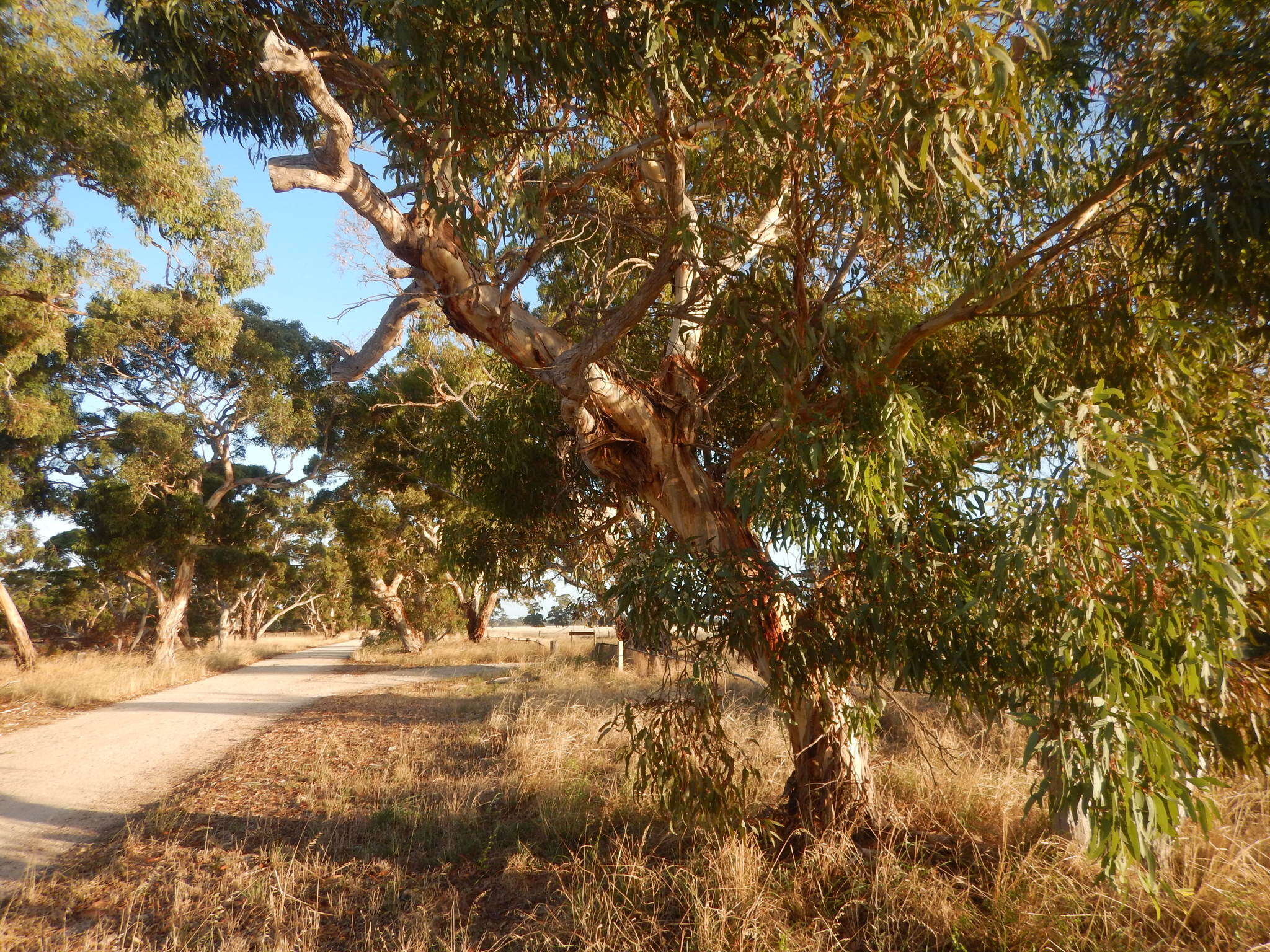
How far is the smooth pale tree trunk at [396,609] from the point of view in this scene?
2411 cm

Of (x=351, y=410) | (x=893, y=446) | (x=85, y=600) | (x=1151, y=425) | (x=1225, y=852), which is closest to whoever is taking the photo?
(x=1151, y=425)

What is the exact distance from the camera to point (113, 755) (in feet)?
28.6

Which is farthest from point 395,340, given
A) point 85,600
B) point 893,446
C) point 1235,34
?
point 85,600

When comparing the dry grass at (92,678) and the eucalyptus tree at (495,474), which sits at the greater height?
the eucalyptus tree at (495,474)

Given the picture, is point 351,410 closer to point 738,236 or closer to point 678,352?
point 678,352

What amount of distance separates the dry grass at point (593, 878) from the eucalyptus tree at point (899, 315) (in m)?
0.54

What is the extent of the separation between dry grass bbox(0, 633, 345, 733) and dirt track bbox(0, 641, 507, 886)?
48cm

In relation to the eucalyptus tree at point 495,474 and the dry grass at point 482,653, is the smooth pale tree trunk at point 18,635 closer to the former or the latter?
the dry grass at point 482,653

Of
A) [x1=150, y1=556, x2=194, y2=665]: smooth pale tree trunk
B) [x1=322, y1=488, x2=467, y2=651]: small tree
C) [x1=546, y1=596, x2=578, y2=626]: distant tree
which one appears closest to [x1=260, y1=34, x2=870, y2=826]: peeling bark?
[x1=546, y1=596, x2=578, y2=626]: distant tree

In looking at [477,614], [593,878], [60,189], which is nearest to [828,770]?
[593,878]

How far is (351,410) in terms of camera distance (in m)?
19.2

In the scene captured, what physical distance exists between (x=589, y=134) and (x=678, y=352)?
7.86 ft

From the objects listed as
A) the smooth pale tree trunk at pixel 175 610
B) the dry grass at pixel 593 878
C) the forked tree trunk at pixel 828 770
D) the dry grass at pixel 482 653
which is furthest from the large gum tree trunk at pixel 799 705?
the smooth pale tree trunk at pixel 175 610

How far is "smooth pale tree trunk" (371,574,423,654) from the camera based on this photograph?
24.1 meters
